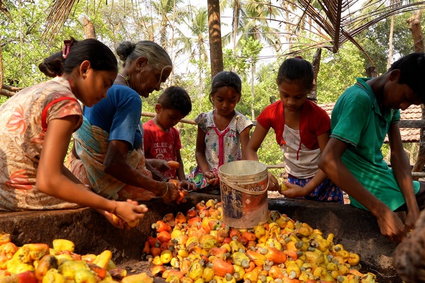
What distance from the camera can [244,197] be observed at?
226cm

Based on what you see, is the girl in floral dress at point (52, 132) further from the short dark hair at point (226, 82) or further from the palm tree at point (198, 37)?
the palm tree at point (198, 37)

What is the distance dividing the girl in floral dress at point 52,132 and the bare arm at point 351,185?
114 centimetres

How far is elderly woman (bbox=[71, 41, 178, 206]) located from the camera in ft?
7.29

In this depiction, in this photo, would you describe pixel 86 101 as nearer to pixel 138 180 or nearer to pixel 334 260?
pixel 138 180

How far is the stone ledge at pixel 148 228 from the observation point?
1.92m

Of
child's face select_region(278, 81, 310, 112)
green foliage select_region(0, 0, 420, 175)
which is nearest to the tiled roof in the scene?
green foliage select_region(0, 0, 420, 175)

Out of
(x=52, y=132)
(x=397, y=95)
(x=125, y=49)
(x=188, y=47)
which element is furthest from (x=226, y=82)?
(x=188, y=47)

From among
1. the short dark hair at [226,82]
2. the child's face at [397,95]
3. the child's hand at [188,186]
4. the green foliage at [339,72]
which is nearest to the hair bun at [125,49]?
the short dark hair at [226,82]

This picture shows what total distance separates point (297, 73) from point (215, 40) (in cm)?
244

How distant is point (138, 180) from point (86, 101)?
62 cm

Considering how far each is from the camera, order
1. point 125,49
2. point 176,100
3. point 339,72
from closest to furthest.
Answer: point 125,49, point 176,100, point 339,72

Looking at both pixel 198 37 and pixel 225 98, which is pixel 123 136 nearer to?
pixel 225 98

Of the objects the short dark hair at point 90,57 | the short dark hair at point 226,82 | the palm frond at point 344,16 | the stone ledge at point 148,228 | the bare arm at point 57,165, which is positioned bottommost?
the stone ledge at point 148,228

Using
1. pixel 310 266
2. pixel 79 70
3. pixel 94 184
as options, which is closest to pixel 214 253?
pixel 310 266
